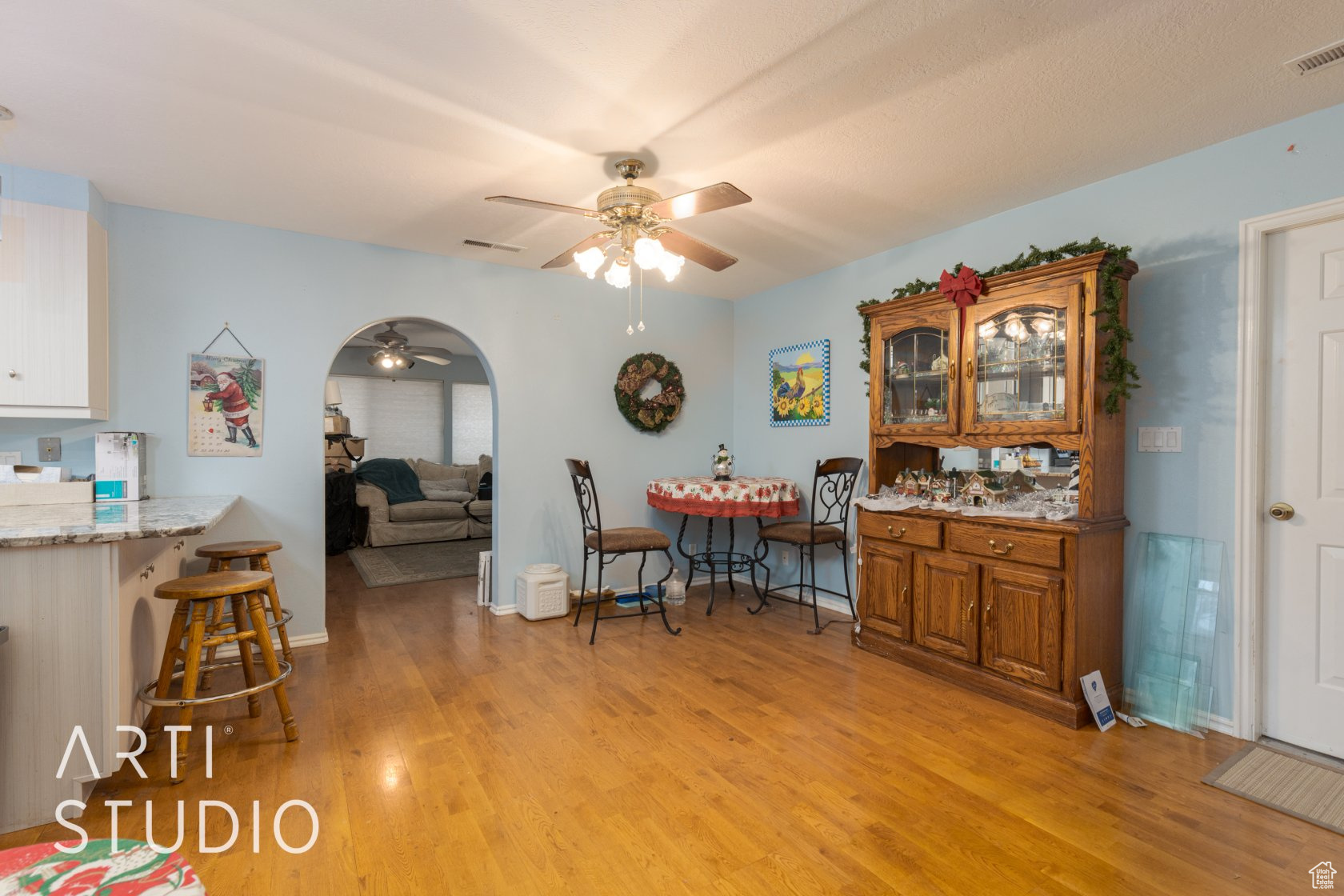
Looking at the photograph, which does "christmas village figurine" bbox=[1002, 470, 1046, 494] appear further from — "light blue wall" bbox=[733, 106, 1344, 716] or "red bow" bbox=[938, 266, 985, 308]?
"red bow" bbox=[938, 266, 985, 308]

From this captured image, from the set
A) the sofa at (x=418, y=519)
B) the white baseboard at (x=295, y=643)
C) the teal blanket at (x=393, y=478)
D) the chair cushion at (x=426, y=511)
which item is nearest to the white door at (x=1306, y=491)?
the white baseboard at (x=295, y=643)

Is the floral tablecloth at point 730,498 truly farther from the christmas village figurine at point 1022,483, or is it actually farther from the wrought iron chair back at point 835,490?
the christmas village figurine at point 1022,483

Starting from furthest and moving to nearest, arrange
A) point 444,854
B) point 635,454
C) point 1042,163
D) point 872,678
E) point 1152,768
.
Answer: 1. point 635,454
2. point 872,678
3. point 1042,163
4. point 1152,768
5. point 444,854

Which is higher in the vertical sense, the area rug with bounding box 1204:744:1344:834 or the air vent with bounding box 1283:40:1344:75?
the air vent with bounding box 1283:40:1344:75

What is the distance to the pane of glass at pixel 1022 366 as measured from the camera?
2.82 m

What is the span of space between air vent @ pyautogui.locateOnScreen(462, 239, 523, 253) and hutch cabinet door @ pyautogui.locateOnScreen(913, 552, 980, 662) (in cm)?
297

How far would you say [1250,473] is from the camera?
100 inches

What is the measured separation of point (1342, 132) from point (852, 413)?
252cm

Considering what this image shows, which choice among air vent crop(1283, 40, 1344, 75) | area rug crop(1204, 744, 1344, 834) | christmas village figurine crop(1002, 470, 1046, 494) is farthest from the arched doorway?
air vent crop(1283, 40, 1344, 75)

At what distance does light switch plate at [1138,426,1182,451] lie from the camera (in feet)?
9.09

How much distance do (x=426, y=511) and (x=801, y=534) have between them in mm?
4525

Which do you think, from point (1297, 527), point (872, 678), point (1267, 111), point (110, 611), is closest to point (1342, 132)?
point (1267, 111)

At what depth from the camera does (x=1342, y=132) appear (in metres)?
2.35

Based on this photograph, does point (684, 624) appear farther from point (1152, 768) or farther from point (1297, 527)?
point (1297, 527)
